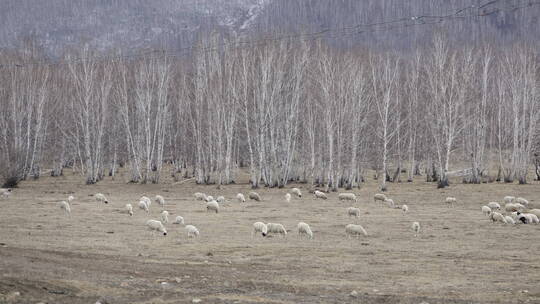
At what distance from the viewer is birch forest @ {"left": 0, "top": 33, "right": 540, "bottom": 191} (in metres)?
44.2

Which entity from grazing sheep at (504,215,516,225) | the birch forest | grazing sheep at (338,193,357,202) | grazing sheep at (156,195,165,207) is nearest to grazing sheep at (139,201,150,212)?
grazing sheep at (156,195,165,207)

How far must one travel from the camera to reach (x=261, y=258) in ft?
49.3

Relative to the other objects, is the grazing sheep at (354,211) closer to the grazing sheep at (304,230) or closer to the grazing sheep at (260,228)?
the grazing sheep at (304,230)

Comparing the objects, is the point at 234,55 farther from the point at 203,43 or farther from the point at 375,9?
the point at 375,9

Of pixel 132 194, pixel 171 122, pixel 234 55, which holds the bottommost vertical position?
pixel 132 194

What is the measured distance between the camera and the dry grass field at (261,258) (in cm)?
1005

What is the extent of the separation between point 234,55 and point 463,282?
126 feet

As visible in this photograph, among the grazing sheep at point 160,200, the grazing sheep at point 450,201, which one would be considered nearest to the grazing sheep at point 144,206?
the grazing sheep at point 160,200

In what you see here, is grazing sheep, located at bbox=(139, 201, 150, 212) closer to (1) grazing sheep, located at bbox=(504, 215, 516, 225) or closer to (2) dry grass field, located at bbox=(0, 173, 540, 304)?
(2) dry grass field, located at bbox=(0, 173, 540, 304)

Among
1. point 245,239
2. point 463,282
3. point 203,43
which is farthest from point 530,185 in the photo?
point 463,282

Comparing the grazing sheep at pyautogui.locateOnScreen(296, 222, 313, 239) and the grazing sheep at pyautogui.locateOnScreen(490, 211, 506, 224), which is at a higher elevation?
the grazing sheep at pyautogui.locateOnScreen(296, 222, 313, 239)

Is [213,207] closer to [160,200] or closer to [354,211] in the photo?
[160,200]

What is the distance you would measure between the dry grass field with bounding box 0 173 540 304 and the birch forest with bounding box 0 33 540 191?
50.1ft

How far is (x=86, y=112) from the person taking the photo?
47.8 meters
